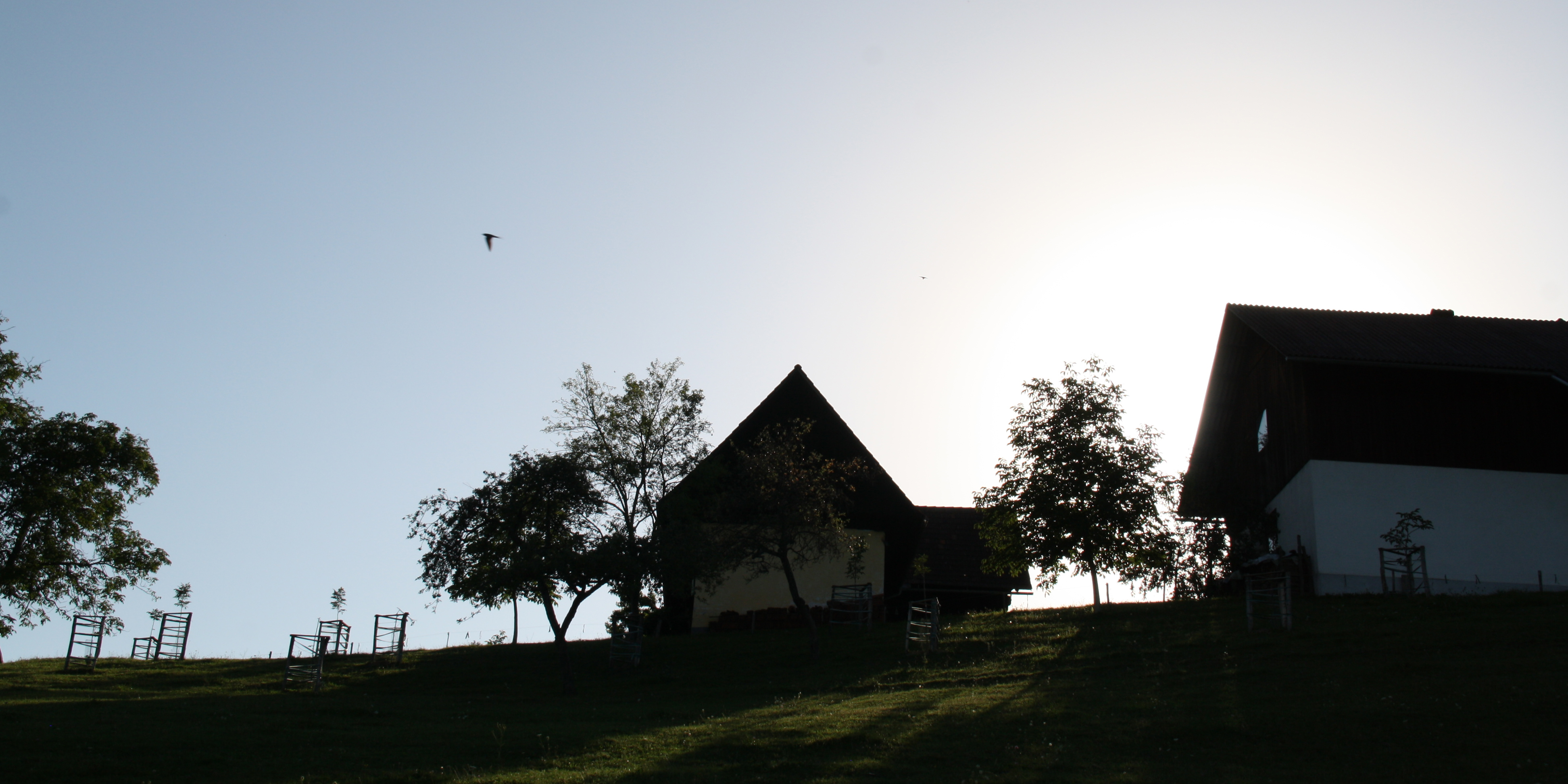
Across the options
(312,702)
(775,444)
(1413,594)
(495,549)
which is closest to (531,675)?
(495,549)

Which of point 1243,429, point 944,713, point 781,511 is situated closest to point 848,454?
point 781,511

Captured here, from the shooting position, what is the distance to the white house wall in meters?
30.4

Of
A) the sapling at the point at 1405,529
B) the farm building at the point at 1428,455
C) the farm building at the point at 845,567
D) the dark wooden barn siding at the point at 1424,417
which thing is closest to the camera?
the sapling at the point at 1405,529

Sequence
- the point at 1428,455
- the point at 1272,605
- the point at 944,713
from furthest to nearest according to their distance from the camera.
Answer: the point at 1428,455 < the point at 1272,605 < the point at 944,713

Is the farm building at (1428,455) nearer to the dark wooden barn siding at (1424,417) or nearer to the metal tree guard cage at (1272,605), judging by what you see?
the dark wooden barn siding at (1424,417)

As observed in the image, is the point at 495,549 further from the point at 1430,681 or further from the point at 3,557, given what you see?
the point at 1430,681

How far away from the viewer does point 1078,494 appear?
3266 cm

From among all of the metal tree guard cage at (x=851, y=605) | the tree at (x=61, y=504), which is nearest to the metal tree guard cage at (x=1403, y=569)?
the metal tree guard cage at (x=851, y=605)

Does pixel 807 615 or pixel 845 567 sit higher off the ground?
pixel 845 567

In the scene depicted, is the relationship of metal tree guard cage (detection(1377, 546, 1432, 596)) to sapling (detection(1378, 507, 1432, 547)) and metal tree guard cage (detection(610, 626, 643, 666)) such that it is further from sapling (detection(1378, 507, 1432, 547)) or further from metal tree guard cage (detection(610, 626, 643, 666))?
metal tree guard cage (detection(610, 626, 643, 666))

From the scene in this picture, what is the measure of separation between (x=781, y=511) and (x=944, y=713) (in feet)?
38.1

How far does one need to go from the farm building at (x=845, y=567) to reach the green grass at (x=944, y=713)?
850cm

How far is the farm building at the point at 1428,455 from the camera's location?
30547 millimetres

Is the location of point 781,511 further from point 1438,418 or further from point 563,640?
point 1438,418
